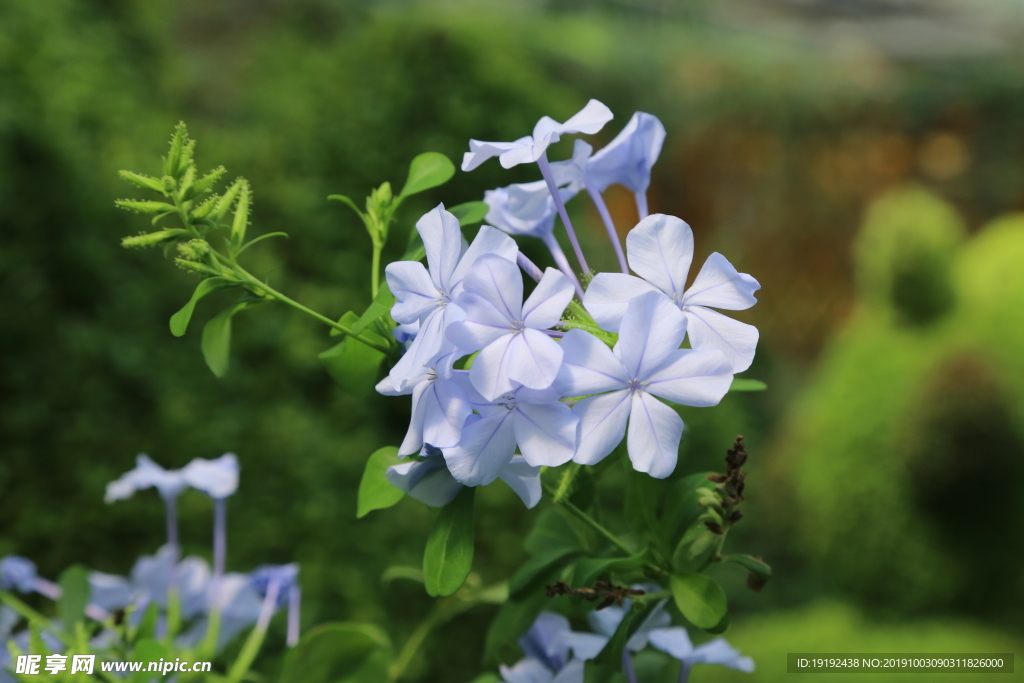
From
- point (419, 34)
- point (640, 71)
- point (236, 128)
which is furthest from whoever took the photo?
point (640, 71)

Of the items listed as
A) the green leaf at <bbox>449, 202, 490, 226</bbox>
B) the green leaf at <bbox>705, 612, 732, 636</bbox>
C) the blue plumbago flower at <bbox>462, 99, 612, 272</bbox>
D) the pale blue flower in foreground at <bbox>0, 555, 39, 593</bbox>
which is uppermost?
the blue plumbago flower at <bbox>462, 99, 612, 272</bbox>

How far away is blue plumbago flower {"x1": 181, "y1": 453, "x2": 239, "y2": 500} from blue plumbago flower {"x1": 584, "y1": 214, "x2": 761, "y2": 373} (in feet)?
1.06

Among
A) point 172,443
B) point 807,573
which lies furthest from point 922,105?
point 172,443

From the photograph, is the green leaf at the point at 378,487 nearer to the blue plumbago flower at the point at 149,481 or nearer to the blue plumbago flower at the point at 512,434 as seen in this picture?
the blue plumbago flower at the point at 512,434

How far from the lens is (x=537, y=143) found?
1.20 ft

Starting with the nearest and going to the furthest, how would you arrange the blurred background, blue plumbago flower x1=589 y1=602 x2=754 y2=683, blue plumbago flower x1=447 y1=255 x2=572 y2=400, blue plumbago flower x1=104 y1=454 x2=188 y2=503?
blue plumbago flower x1=447 y1=255 x2=572 y2=400 → blue plumbago flower x1=589 y1=602 x2=754 y2=683 → blue plumbago flower x1=104 y1=454 x2=188 y2=503 → the blurred background

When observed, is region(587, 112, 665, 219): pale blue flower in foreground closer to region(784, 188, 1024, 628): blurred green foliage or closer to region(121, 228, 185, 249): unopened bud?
region(121, 228, 185, 249): unopened bud

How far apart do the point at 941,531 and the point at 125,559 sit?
5.02 ft

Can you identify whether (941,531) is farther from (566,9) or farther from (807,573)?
(566,9)

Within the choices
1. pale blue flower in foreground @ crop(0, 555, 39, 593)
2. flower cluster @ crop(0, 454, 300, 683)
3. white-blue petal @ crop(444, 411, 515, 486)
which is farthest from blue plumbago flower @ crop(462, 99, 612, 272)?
pale blue flower in foreground @ crop(0, 555, 39, 593)

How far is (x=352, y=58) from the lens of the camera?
4.63ft

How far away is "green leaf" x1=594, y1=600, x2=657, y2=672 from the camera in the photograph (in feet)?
1.28

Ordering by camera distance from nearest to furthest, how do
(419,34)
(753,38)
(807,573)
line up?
(419,34)
(807,573)
(753,38)

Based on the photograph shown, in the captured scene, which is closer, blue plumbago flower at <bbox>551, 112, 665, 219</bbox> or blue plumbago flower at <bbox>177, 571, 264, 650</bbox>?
blue plumbago flower at <bbox>551, 112, 665, 219</bbox>
